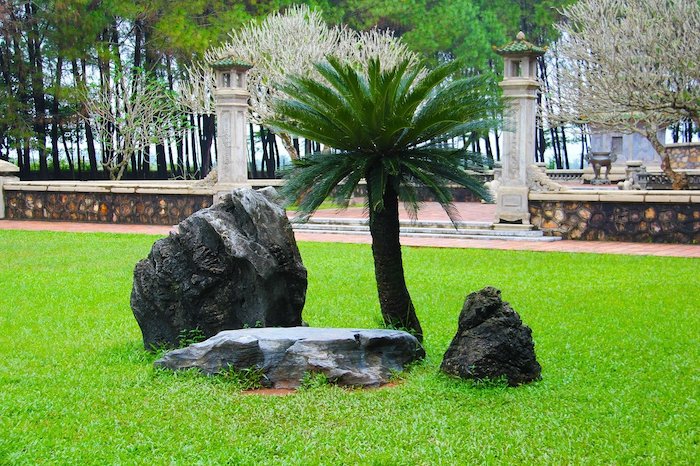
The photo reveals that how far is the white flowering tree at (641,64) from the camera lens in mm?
23938

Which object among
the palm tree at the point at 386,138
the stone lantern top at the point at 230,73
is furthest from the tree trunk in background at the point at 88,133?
the palm tree at the point at 386,138

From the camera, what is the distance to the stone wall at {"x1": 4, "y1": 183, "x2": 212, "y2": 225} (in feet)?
74.3

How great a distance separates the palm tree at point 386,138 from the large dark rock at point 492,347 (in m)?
1.14

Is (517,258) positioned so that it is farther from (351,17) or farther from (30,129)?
(351,17)

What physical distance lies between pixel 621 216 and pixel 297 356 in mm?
12608

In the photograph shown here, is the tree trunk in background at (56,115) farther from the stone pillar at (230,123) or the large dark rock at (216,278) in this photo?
the large dark rock at (216,278)

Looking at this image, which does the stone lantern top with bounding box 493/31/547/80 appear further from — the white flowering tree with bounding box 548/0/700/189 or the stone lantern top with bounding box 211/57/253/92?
the white flowering tree with bounding box 548/0/700/189

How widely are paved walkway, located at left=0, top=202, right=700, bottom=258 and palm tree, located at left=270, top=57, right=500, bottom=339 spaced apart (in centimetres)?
384

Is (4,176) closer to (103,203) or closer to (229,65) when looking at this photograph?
(103,203)

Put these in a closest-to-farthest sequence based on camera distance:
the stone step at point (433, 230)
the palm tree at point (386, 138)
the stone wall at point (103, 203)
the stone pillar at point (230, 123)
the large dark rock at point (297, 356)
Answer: the large dark rock at point (297, 356), the palm tree at point (386, 138), the stone step at point (433, 230), the stone pillar at point (230, 123), the stone wall at point (103, 203)

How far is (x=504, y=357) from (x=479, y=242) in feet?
38.2

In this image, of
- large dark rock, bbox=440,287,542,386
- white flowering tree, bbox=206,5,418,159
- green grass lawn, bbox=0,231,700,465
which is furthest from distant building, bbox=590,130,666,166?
large dark rock, bbox=440,287,542,386

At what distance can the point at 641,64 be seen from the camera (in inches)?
961

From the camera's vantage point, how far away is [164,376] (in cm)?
669
